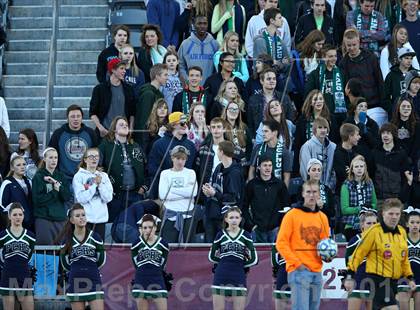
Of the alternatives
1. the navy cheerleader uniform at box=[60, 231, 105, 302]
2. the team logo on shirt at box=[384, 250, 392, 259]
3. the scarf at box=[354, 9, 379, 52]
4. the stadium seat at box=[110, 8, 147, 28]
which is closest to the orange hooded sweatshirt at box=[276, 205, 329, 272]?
the team logo on shirt at box=[384, 250, 392, 259]

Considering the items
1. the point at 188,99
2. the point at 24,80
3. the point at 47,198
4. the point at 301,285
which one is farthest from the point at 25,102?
the point at 301,285

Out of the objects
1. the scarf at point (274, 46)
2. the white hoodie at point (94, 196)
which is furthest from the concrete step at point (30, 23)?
the white hoodie at point (94, 196)

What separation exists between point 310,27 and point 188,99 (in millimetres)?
2570

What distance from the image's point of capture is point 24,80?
2403 centimetres

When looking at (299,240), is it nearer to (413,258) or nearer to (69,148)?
(413,258)

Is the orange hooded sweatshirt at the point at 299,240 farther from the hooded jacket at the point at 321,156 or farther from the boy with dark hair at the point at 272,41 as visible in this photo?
the boy with dark hair at the point at 272,41

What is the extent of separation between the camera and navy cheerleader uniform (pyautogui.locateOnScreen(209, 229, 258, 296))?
19.3 metres

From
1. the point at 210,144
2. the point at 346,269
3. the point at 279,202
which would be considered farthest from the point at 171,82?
the point at 346,269

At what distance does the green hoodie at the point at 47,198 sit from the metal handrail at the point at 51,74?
1.55 m

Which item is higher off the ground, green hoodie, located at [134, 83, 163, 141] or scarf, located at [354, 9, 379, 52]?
scarf, located at [354, 9, 379, 52]

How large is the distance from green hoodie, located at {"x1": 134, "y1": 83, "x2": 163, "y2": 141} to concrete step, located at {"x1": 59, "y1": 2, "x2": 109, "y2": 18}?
3.28 m

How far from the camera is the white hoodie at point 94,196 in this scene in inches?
793

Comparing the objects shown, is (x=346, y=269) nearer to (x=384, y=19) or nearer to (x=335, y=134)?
(x=335, y=134)

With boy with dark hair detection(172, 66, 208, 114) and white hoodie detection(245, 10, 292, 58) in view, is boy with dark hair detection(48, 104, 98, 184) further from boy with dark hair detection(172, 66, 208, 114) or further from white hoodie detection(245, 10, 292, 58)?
white hoodie detection(245, 10, 292, 58)
